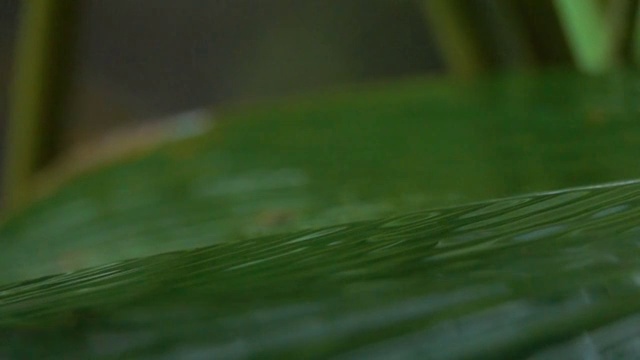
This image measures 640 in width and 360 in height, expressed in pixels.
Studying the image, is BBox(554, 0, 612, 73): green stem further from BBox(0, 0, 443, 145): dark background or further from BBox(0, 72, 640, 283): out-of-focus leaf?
BBox(0, 0, 443, 145): dark background

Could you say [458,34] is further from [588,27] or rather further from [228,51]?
[228,51]

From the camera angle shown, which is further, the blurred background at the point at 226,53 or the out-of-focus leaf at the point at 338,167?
the blurred background at the point at 226,53

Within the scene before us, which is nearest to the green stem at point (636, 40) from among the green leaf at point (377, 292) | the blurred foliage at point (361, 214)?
the blurred foliage at point (361, 214)

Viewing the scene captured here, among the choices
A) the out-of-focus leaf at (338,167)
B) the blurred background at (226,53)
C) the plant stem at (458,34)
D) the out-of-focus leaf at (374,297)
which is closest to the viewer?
the out-of-focus leaf at (374,297)

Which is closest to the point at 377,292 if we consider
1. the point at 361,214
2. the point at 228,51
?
the point at 361,214

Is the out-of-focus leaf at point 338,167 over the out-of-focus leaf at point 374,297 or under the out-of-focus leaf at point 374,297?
over

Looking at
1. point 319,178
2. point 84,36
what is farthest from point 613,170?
point 84,36

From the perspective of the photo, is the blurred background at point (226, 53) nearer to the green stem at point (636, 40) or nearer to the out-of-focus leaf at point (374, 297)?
the green stem at point (636, 40)

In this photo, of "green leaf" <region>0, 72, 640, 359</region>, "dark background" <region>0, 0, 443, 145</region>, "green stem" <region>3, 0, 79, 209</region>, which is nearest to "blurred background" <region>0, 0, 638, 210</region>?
"dark background" <region>0, 0, 443, 145</region>

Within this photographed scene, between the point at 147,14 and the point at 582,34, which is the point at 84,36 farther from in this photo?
the point at 582,34

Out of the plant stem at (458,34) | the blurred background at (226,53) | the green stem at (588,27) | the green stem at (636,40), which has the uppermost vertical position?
the blurred background at (226,53)
